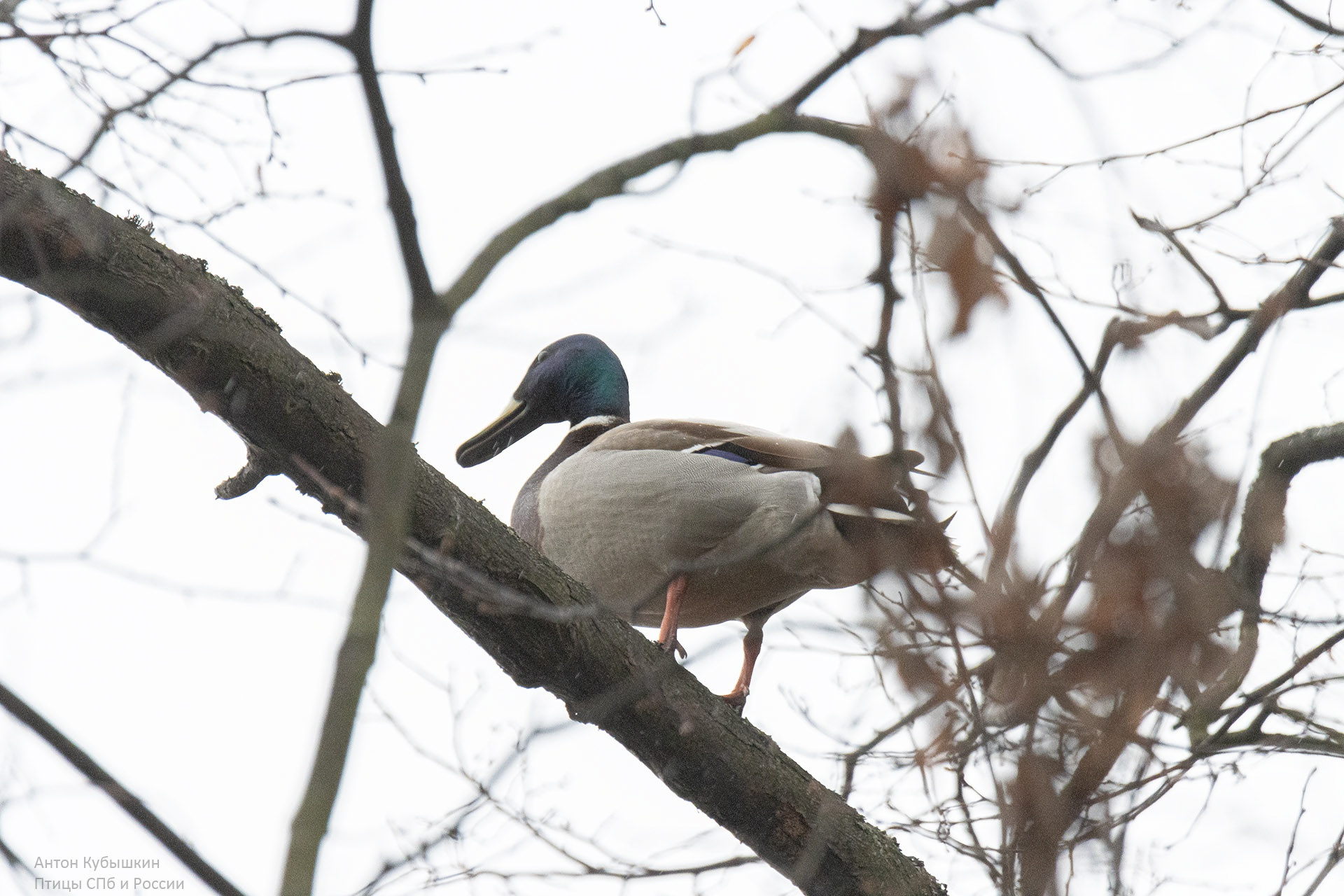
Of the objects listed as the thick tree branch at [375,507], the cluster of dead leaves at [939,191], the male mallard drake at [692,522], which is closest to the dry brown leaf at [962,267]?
the cluster of dead leaves at [939,191]

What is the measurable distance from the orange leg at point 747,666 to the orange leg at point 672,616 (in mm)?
338

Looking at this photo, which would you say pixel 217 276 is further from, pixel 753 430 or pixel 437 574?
pixel 753 430

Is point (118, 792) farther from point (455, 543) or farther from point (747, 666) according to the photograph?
point (747, 666)

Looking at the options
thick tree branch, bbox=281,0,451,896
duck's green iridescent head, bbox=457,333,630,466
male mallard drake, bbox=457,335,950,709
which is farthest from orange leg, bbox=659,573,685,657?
thick tree branch, bbox=281,0,451,896

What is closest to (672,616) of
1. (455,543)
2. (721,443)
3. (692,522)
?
(692,522)

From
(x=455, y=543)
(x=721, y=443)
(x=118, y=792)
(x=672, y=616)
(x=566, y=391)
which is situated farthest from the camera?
(x=566, y=391)

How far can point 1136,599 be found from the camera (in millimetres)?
2121

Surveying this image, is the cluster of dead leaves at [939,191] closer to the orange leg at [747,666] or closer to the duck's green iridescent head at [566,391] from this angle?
the orange leg at [747,666]

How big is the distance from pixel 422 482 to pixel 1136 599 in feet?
5.73

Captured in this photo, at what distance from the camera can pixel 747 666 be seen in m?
4.66

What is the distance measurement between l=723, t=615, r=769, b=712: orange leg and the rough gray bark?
0.76 m

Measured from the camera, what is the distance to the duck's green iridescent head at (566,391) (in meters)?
6.08

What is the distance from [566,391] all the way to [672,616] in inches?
84.5

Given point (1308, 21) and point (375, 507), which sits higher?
point (1308, 21)
